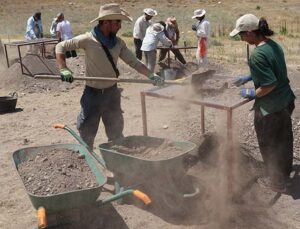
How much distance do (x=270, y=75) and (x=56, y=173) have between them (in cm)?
221

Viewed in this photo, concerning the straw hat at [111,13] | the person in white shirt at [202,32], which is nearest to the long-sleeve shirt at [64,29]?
the person in white shirt at [202,32]

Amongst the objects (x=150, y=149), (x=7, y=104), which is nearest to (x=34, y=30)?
(x=7, y=104)

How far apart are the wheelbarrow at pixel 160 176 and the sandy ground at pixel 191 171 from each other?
5.3 inches

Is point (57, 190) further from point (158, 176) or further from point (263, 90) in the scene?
point (263, 90)

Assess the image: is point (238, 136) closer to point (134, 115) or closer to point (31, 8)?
point (134, 115)

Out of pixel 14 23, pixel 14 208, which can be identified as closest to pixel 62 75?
pixel 14 208

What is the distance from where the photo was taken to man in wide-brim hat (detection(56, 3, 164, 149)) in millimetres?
4570

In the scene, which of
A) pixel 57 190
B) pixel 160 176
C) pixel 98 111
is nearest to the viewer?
pixel 57 190

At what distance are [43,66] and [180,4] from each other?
3380 cm

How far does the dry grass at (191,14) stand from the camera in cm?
1623

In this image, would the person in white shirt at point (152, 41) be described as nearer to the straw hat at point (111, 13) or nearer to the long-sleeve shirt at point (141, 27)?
the long-sleeve shirt at point (141, 27)

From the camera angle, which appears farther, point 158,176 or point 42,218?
point 158,176

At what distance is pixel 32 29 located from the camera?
44.3 feet

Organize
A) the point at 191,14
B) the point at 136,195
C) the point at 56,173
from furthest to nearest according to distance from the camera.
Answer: the point at 191,14, the point at 56,173, the point at 136,195
